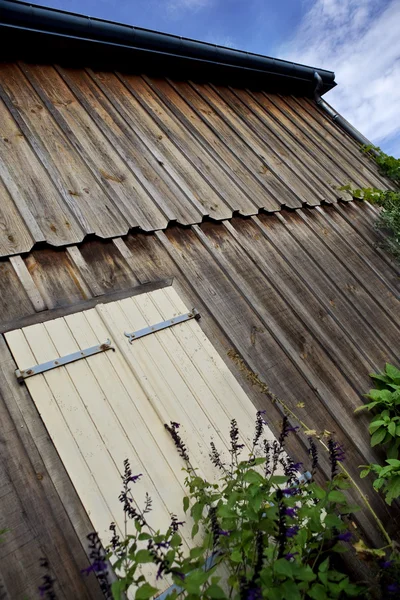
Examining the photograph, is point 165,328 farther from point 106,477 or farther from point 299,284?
point 299,284

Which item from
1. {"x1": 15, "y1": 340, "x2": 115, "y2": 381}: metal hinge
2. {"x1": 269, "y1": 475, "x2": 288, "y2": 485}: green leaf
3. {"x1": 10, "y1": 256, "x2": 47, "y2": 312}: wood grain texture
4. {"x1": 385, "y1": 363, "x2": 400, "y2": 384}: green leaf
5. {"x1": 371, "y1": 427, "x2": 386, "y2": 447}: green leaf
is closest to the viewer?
{"x1": 269, "y1": 475, "x2": 288, "y2": 485}: green leaf

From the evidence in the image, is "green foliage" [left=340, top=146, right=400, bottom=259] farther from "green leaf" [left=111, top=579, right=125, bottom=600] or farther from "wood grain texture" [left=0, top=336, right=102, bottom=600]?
"green leaf" [left=111, top=579, right=125, bottom=600]

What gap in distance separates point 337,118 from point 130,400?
7.00 meters

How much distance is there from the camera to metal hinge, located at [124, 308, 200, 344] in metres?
2.53

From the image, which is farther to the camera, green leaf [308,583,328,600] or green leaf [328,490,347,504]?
green leaf [328,490,347,504]

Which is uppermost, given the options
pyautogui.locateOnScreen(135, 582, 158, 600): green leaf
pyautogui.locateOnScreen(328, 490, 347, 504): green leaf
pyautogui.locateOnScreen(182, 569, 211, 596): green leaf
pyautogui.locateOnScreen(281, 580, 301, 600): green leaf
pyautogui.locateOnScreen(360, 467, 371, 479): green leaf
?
pyautogui.locateOnScreen(135, 582, 158, 600): green leaf

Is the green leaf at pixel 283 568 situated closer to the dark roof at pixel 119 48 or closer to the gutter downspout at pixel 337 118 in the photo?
the dark roof at pixel 119 48

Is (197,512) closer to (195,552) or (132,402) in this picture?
(195,552)

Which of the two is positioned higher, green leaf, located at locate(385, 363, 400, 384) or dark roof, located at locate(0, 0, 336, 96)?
dark roof, located at locate(0, 0, 336, 96)

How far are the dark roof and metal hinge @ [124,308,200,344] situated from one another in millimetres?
3298

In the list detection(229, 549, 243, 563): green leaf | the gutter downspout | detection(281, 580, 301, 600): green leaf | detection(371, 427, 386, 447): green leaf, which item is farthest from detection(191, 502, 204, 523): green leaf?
the gutter downspout

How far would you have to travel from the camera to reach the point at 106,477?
1.96 m

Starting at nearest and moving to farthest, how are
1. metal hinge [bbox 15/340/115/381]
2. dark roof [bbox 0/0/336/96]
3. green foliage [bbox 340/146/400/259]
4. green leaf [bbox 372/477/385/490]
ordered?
metal hinge [bbox 15/340/115/381] < green leaf [bbox 372/477/385/490] < dark roof [bbox 0/0/336/96] < green foliage [bbox 340/146/400/259]

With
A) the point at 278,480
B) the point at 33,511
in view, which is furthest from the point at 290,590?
the point at 33,511
